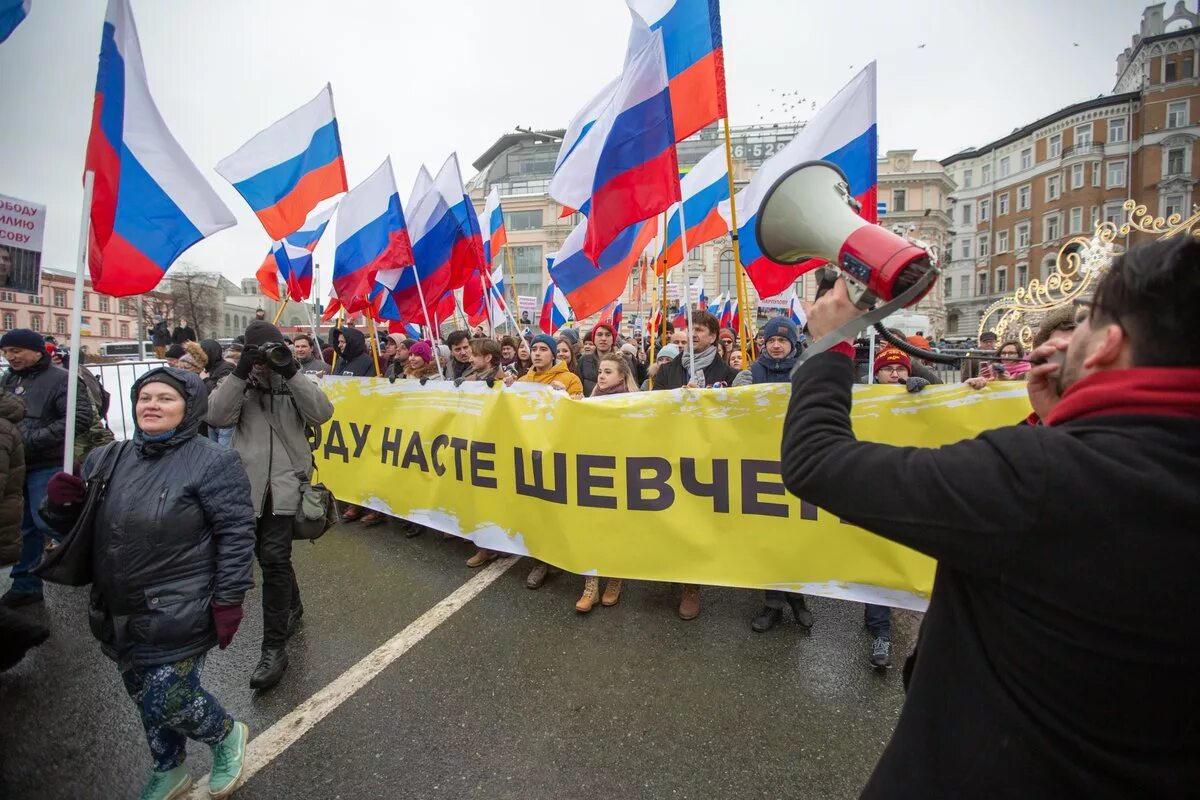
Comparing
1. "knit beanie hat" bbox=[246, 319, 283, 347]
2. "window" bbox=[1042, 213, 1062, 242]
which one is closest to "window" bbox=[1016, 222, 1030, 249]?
"window" bbox=[1042, 213, 1062, 242]

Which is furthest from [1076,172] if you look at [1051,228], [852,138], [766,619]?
[766,619]

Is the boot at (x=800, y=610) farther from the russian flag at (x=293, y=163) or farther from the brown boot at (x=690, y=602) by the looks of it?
the russian flag at (x=293, y=163)

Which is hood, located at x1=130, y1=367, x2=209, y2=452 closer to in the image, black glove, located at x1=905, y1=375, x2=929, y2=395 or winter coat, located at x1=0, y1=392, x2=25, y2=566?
winter coat, located at x1=0, y1=392, x2=25, y2=566

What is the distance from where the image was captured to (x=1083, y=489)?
82cm

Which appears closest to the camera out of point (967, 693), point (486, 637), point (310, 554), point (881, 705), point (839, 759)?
point (967, 693)

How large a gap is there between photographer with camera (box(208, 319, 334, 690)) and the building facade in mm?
54957

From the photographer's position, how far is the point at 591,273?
586cm

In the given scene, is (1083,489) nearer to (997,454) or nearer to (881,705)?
(997,454)

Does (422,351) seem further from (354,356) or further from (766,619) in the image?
(766,619)

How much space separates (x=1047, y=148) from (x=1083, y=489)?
71604mm

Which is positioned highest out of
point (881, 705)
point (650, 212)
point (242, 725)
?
point (650, 212)

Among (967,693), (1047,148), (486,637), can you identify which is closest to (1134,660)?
(967,693)

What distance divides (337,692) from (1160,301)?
3593 mm

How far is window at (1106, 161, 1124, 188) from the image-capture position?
49.5 meters
